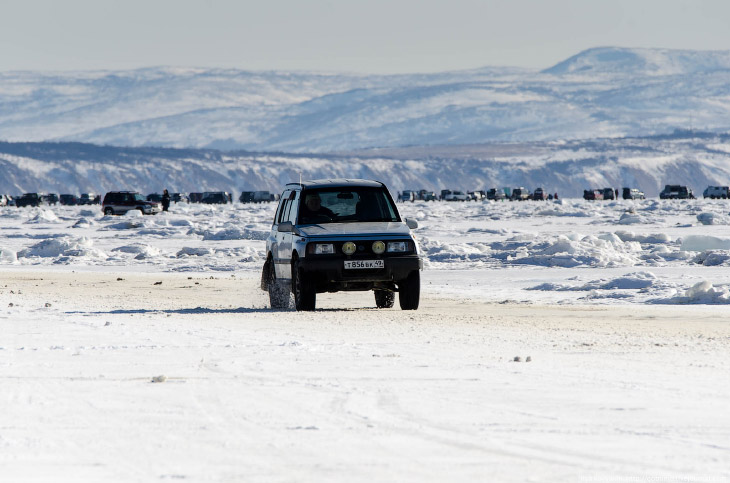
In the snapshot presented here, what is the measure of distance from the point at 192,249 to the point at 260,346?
24.3m

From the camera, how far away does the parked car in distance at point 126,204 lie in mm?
71625

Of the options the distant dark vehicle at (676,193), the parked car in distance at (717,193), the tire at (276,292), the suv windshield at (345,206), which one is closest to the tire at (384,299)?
the tire at (276,292)

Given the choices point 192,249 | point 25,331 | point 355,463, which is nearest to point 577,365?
point 355,463

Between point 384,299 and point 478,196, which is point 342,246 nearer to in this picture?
point 384,299

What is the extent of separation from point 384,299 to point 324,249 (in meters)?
2.31

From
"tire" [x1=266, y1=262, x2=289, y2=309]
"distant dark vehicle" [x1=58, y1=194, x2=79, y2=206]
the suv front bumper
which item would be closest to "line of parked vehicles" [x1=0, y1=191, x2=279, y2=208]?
"distant dark vehicle" [x1=58, y1=194, x2=79, y2=206]

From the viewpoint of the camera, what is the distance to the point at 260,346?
1209 centimetres

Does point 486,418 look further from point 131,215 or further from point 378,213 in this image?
point 131,215

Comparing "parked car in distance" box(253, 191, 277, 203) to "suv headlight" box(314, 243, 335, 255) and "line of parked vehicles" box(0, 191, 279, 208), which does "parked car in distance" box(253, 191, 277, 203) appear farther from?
"suv headlight" box(314, 243, 335, 255)

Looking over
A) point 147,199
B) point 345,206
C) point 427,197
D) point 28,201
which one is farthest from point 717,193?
point 345,206

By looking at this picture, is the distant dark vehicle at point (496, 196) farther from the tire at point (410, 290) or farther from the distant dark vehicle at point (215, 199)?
the tire at point (410, 290)

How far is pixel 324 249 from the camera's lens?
15.9 meters

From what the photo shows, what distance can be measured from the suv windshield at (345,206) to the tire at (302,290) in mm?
733

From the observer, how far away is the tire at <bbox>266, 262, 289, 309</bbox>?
17500mm
